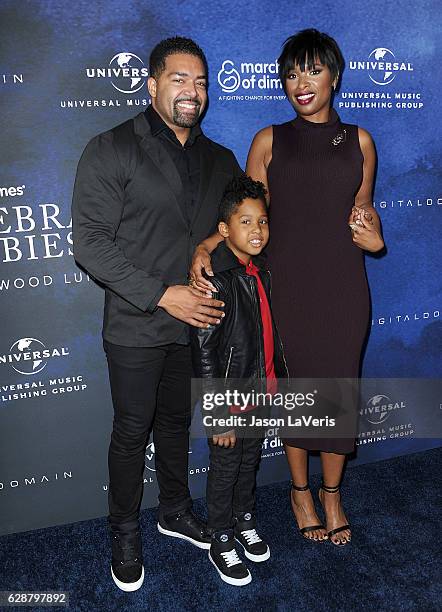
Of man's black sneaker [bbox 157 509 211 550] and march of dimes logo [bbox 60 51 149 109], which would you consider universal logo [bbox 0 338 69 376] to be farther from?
march of dimes logo [bbox 60 51 149 109]

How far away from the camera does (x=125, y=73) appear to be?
2.59 m

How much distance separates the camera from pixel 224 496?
8.35 feet

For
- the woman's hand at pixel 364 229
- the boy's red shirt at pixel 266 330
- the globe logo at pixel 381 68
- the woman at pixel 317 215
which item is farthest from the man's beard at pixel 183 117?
the globe logo at pixel 381 68

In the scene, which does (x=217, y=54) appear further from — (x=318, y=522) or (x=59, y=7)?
(x=318, y=522)

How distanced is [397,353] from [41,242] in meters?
2.02

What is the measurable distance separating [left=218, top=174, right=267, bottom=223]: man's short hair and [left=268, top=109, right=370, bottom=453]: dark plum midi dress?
206mm

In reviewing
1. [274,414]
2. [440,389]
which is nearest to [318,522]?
[274,414]

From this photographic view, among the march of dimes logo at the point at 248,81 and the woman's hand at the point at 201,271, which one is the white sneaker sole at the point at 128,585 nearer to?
the woman's hand at the point at 201,271

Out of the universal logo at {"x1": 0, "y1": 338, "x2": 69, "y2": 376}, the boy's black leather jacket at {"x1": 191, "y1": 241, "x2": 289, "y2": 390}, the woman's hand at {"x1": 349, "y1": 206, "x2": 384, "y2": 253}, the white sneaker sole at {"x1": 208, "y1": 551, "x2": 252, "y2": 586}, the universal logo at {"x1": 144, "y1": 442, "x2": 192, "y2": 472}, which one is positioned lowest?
the white sneaker sole at {"x1": 208, "y1": 551, "x2": 252, "y2": 586}

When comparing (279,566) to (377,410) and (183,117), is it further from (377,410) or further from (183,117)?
(183,117)

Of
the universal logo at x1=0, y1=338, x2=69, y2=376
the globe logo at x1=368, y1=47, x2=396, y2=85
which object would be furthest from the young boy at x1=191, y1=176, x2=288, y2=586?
the globe logo at x1=368, y1=47, x2=396, y2=85

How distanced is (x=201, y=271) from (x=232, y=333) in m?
0.29

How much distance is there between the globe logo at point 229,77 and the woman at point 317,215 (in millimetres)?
349

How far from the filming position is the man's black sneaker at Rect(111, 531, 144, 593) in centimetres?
252
